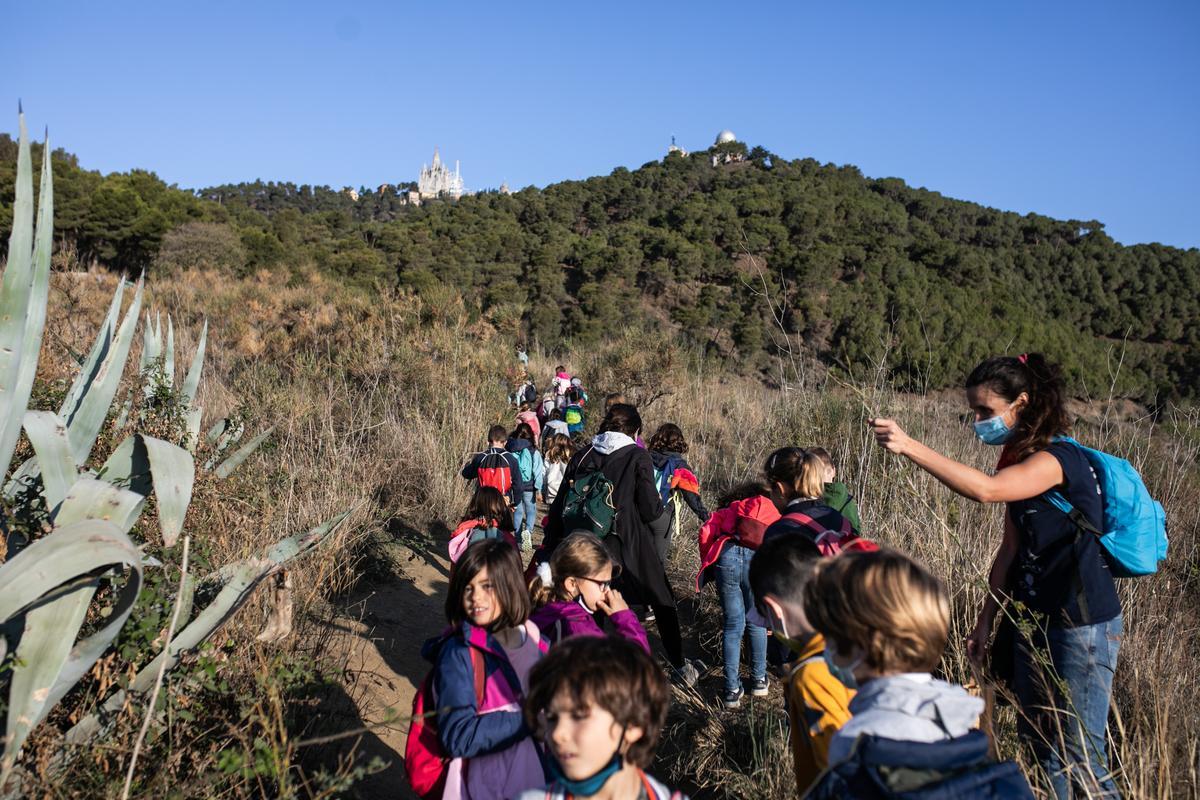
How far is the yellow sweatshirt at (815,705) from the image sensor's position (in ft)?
6.24

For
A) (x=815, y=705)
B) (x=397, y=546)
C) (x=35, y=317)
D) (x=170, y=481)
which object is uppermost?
(x=35, y=317)

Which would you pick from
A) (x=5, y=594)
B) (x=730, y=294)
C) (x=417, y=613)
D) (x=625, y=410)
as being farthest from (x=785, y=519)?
(x=730, y=294)

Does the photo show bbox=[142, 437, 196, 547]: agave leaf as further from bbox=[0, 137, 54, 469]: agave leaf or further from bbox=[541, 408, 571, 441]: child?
bbox=[541, 408, 571, 441]: child

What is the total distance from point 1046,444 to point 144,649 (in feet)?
9.74

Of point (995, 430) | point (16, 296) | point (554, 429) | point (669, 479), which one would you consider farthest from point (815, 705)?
point (554, 429)

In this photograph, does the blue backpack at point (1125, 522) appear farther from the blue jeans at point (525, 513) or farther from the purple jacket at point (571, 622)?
the blue jeans at point (525, 513)

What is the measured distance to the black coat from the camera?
15.3 ft

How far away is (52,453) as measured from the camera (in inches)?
86.0

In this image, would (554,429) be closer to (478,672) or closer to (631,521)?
(631,521)

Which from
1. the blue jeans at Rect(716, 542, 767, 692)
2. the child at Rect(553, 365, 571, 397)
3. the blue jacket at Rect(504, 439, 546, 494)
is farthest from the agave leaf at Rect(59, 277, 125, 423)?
the child at Rect(553, 365, 571, 397)

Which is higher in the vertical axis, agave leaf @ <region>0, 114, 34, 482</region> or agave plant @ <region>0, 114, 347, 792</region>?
agave leaf @ <region>0, 114, 34, 482</region>

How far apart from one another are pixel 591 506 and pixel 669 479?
4.53ft

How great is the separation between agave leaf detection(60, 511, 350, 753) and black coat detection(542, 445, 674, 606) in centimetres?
216

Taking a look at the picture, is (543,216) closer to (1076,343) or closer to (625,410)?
(1076,343)
